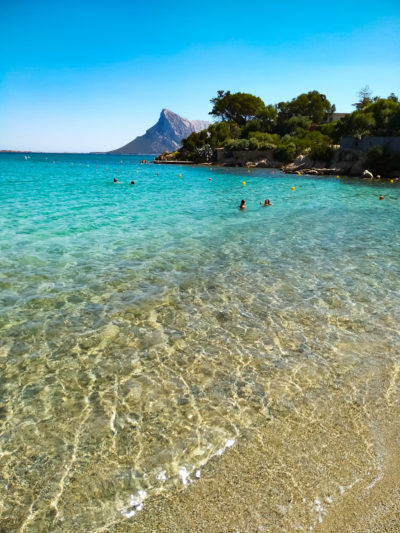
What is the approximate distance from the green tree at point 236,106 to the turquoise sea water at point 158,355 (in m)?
105

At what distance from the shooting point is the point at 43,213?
19.6m

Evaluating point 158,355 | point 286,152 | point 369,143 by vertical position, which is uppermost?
point 369,143

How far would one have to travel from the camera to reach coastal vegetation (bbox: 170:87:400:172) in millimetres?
59250

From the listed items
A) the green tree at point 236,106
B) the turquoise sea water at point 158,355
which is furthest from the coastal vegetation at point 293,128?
the turquoise sea water at point 158,355

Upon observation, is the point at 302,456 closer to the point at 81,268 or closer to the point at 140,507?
the point at 140,507

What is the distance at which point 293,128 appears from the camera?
9156 centimetres

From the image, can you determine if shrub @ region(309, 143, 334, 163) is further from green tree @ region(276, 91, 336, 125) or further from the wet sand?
the wet sand

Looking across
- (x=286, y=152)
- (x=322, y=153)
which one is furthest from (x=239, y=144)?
(x=322, y=153)

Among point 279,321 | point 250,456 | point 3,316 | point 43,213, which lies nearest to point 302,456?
point 250,456

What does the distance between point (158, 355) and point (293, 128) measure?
97468 mm

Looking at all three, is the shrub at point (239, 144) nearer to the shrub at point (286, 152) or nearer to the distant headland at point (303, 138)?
the distant headland at point (303, 138)

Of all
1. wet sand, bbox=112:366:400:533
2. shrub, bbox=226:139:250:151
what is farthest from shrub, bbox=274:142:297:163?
wet sand, bbox=112:366:400:533

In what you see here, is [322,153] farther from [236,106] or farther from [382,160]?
[236,106]

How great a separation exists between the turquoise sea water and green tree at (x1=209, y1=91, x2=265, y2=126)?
105m
